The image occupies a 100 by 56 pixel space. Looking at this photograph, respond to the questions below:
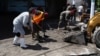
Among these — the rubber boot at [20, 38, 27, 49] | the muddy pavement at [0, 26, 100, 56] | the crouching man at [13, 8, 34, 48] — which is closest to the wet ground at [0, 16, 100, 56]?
the muddy pavement at [0, 26, 100, 56]

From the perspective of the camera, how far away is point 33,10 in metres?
13.4

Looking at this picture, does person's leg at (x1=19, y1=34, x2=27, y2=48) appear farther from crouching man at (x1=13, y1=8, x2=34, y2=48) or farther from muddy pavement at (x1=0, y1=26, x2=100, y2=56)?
muddy pavement at (x1=0, y1=26, x2=100, y2=56)

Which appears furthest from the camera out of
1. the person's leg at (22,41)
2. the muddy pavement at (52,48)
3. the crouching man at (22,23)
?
the person's leg at (22,41)

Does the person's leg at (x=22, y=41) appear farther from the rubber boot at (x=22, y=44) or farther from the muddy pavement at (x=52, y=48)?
the muddy pavement at (x=52, y=48)

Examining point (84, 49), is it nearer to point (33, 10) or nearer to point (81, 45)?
point (81, 45)

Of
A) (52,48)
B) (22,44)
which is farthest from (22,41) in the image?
(52,48)

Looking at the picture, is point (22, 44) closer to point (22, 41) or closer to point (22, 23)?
point (22, 41)

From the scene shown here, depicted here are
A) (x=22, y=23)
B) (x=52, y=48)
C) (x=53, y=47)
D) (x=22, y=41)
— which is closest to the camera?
(x=22, y=41)

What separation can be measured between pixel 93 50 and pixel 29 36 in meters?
3.65

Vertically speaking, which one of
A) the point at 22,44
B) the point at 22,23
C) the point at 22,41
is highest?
the point at 22,23

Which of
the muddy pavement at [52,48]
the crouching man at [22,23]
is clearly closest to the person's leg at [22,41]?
the crouching man at [22,23]

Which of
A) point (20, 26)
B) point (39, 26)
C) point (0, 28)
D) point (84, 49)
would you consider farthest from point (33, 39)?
point (0, 28)

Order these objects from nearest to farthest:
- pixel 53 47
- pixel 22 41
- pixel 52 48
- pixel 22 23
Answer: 1. pixel 22 41
2. pixel 22 23
3. pixel 52 48
4. pixel 53 47

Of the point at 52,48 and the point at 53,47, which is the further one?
the point at 53,47
